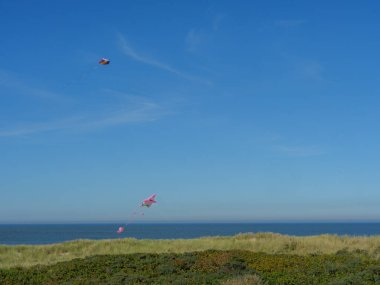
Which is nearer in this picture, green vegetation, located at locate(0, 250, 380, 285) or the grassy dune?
green vegetation, located at locate(0, 250, 380, 285)

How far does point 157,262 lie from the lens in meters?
20.7

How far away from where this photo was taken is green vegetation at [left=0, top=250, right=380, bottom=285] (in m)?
16.6

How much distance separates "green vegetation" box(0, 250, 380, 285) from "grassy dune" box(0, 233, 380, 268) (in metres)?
8.92

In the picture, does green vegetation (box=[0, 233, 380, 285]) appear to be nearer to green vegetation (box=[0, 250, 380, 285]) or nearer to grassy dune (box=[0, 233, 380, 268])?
green vegetation (box=[0, 250, 380, 285])

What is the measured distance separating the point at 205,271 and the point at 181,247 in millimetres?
15142

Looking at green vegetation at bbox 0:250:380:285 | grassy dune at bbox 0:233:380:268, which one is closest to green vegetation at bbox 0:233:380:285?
green vegetation at bbox 0:250:380:285

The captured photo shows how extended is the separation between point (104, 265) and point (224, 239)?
19.0 m

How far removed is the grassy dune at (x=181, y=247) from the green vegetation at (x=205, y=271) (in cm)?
892

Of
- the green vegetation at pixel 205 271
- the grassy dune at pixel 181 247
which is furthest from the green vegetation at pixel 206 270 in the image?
the grassy dune at pixel 181 247

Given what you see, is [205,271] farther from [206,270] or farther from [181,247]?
[181,247]

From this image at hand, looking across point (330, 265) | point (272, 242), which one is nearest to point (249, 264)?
point (330, 265)

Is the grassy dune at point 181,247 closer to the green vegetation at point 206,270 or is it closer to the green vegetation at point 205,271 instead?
the green vegetation at point 206,270

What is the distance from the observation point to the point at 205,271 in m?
19.1

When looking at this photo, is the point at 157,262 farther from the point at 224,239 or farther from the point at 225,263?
the point at 224,239
